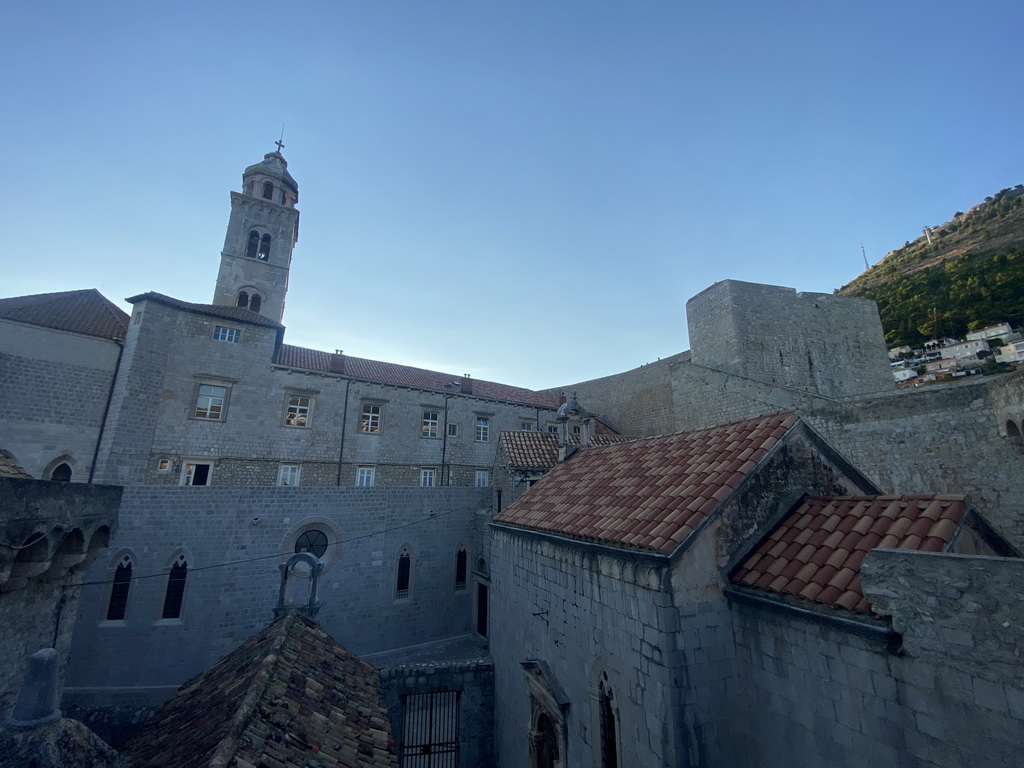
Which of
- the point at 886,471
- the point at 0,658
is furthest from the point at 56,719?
the point at 886,471

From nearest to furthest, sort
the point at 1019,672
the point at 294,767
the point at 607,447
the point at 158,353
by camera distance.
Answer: the point at 1019,672 → the point at 294,767 → the point at 607,447 → the point at 158,353

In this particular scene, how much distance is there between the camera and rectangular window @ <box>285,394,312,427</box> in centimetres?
2139

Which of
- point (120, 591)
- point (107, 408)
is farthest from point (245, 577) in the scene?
point (107, 408)

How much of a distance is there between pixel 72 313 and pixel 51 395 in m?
4.09

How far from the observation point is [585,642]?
673 centimetres

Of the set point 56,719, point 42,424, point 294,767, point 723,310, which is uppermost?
point 723,310

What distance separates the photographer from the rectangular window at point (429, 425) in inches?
979

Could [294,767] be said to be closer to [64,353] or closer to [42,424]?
[42,424]

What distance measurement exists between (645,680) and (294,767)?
4.02 metres

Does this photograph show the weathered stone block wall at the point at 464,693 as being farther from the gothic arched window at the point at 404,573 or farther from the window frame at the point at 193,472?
the window frame at the point at 193,472

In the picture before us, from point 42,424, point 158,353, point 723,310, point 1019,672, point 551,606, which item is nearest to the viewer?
point 1019,672

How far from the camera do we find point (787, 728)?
4621mm

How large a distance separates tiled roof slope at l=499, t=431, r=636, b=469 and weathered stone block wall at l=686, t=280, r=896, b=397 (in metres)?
8.48

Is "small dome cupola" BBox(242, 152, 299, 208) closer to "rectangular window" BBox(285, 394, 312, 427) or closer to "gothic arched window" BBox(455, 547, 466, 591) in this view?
"rectangular window" BBox(285, 394, 312, 427)
